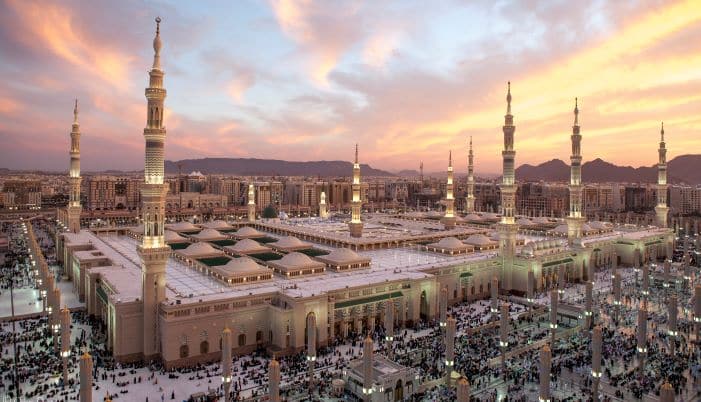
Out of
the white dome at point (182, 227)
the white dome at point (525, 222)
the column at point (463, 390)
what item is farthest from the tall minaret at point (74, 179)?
the white dome at point (525, 222)

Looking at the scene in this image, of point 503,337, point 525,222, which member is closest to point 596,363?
point 503,337

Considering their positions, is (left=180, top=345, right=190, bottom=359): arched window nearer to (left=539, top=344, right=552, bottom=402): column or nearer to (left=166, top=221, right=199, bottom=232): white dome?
(left=539, top=344, right=552, bottom=402): column

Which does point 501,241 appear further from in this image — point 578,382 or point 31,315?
point 31,315

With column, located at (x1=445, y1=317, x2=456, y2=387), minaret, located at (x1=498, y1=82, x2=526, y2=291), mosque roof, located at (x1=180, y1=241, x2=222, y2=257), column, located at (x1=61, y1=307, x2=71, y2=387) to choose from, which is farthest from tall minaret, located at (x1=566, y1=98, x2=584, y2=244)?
column, located at (x1=61, y1=307, x2=71, y2=387)

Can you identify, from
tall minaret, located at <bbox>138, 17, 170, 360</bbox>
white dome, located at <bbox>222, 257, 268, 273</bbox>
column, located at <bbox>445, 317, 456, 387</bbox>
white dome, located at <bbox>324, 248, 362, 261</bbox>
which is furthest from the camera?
white dome, located at <bbox>324, 248, 362, 261</bbox>

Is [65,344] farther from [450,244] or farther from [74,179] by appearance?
[74,179]
